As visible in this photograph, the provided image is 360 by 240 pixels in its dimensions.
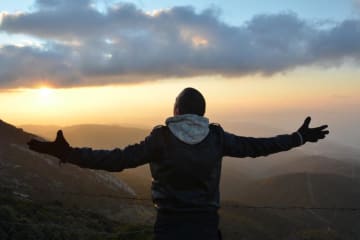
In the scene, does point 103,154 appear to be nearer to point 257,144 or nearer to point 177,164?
point 177,164

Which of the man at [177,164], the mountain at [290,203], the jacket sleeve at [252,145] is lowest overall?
the mountain at [290,203]

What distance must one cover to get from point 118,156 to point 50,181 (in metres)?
69.0

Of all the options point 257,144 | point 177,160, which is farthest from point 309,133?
point 177,160

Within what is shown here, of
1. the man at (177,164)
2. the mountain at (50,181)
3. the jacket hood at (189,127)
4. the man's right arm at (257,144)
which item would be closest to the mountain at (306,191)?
the mountain at (50,181)

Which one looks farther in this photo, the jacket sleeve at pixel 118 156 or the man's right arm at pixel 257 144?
the man's right arm at pixel 257 144

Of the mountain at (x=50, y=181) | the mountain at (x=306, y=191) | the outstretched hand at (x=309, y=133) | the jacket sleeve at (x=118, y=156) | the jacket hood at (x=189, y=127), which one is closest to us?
the jacket sleeve at (x=118, y=156)

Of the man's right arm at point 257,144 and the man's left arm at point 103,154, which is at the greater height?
the man's right arm at point 257,144

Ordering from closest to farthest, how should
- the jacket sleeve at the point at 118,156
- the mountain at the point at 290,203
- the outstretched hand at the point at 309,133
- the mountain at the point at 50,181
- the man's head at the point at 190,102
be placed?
1. the jacket sleeve at the point at 118,156
2. the man's head at the point at 190,102
3. the outstretched hand at the point at 309,133
4. the mountain at the point at 50,181
5. the mountain at the point at 290,203

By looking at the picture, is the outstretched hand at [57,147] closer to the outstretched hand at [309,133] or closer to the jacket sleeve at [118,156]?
the jacket sleeve at [118,156]

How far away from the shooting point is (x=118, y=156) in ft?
15.4

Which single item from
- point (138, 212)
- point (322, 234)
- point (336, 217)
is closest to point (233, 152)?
point (138, 212)

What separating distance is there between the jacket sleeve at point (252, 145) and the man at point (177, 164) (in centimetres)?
16

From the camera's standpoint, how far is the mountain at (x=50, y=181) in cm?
5744

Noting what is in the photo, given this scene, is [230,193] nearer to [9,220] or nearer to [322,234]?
[322,234]
